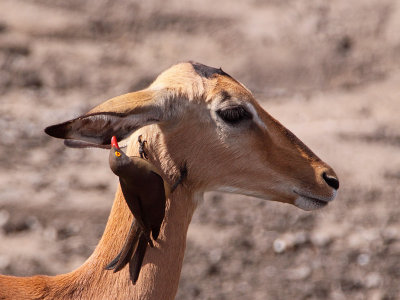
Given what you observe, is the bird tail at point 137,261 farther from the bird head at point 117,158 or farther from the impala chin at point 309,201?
the impala chin at point 309,201

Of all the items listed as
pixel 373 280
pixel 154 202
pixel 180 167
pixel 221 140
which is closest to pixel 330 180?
pixel 221 140

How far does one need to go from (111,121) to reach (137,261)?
2.56 feet

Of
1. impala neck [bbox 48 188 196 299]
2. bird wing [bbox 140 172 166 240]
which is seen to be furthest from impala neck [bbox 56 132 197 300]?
bird wing [bbox 140 172 166 240]

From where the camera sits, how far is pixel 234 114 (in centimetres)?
389

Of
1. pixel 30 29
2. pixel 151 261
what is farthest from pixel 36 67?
pixel 151 261

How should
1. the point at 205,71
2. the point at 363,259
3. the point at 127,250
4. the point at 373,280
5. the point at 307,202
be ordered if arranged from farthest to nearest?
the point at 363,259 → the point at 373,280 → the point at 307,202 → the point at 205,71 → the point at 127,250

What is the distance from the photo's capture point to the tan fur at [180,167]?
3801mm

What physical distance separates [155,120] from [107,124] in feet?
0.95

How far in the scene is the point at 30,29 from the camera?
409 inches

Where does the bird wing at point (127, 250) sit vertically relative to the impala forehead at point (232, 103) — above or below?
below

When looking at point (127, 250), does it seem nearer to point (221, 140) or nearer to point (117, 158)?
point (117, 158)

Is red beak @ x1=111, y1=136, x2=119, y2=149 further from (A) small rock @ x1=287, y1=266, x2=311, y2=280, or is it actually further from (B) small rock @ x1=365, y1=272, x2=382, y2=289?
(B) small rock @ x1=365, y1=272, x2=382, y2=289

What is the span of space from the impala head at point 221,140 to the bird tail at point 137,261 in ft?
1.35

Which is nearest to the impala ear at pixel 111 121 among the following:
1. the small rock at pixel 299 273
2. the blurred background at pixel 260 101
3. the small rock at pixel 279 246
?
the blurred background at pixel 260 101
